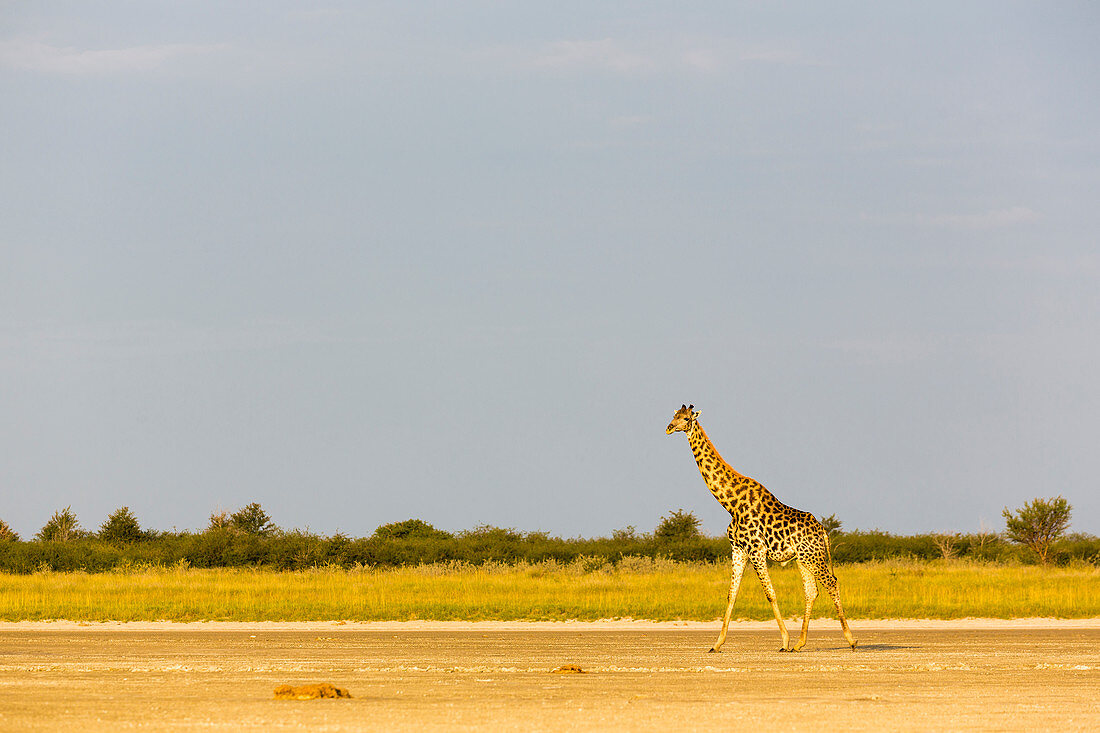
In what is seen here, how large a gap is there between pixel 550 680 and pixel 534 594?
18.1 meters

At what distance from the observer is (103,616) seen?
2931cm

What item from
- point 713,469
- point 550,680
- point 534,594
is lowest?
point 550,680

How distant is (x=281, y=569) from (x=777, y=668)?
3300cm

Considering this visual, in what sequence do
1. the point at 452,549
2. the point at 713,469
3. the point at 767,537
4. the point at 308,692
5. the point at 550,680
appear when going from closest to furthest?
the point at 308,692 → the point at 550,680 → the point at 767,537 → the point at 713,469 → the point at 452,549

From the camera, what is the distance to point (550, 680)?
15.6m

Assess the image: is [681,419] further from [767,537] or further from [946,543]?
[946,543]

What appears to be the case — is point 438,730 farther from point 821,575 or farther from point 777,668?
point 821,575

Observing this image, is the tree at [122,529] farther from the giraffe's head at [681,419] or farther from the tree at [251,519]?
the giraffe's head at [681,419]

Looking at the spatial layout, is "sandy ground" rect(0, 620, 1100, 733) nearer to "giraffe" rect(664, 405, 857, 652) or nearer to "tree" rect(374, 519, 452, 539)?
"giraffe" rect(664, 405, 857, 652)

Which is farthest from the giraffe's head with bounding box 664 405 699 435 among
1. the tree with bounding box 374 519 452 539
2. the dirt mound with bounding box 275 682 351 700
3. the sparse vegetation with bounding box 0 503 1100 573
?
the tree with bounding box 374 519 452 539

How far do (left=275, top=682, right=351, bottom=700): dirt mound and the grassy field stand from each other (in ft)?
50.6

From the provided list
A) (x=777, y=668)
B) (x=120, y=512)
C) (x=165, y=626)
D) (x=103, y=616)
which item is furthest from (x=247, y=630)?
(x=120, y=512)

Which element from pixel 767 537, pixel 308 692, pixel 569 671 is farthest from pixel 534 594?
pixel 308 692

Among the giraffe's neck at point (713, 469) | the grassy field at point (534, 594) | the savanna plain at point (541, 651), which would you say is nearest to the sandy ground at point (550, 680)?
the savanna plain at point (541, 651)
